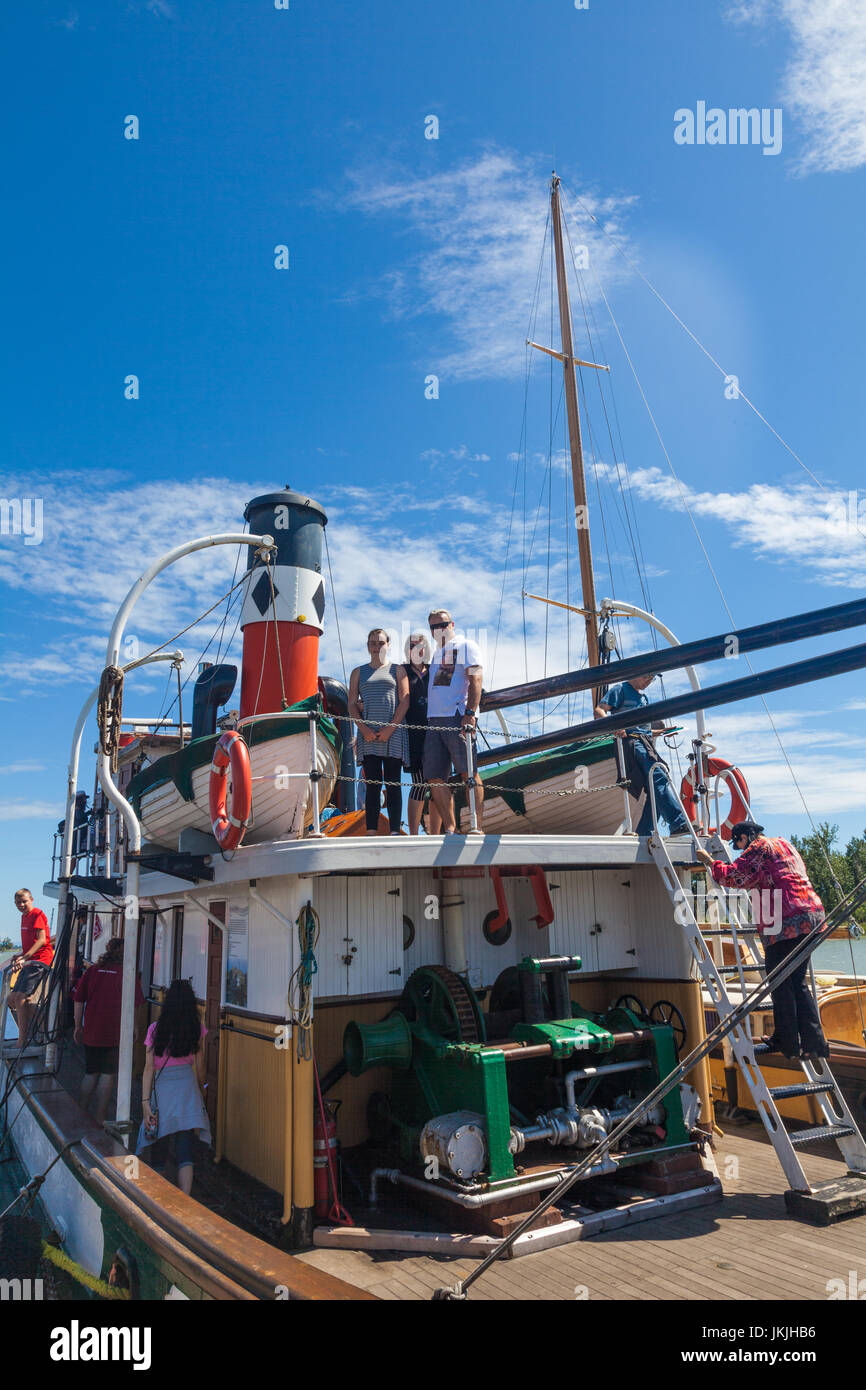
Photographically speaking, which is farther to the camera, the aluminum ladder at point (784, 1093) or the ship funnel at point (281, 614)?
the ship funnel at point (281, 614)

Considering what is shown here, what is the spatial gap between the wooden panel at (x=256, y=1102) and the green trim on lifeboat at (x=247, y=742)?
220 cm

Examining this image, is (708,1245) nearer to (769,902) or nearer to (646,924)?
(769,902)

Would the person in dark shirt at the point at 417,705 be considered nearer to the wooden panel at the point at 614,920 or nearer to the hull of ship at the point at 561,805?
the hull of ship at the point at 561,805

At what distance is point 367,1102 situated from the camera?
23.9ft

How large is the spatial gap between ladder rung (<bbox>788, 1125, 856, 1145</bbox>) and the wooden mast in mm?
8756

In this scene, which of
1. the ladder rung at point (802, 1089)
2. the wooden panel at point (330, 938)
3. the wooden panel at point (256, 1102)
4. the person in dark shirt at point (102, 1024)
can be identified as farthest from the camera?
the person in dark shirt at point (102, 1024)

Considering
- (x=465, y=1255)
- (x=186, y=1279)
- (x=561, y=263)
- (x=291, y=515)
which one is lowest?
(x=465, y=1255)

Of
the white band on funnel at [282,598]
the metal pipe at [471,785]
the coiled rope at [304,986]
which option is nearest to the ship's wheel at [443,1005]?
the coiled rope at [304,986]

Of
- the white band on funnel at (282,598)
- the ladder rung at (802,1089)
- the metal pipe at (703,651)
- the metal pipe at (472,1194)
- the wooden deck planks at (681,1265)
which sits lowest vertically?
the wooden deck planks at (681,1265)

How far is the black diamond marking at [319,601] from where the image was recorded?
34.4 ft

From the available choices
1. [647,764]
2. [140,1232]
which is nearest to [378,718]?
[647,764]

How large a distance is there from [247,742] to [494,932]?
2913 millimetres
